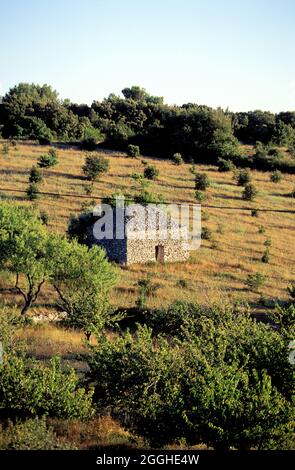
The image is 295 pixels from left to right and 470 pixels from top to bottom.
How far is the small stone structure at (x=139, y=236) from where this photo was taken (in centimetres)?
4265

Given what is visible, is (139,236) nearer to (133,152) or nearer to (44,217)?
(44,217)

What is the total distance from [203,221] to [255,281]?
46.6 ft

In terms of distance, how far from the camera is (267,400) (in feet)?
46.9

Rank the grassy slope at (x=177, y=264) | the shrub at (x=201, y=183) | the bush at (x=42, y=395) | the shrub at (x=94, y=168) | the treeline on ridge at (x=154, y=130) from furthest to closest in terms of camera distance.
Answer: the treeline on ridge at (x=154, y=130) → the shrub at (x=201, y=183) → the shrub at (x=94, y=168) → the grassy slope at (x=177, y=264) → the bush at (x=42, y=395)

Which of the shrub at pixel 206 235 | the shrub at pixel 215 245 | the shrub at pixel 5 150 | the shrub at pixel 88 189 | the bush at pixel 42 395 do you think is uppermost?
the shrub at pixel 5 150

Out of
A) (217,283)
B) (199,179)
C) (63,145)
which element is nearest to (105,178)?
(199,179)

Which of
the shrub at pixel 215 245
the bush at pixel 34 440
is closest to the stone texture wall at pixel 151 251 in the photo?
the shrub at pixel 215 245

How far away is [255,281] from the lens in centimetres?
3938

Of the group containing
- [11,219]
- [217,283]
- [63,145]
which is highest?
[63,145]

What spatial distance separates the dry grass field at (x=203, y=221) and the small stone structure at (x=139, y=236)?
1198 millimetres

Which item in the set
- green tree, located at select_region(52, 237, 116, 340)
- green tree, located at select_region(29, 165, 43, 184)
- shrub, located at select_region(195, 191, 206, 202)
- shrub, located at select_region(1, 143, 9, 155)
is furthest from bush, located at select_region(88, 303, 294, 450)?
shrub, located at select_region(1, 143, 9, 155)

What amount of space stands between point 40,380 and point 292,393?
752 cm

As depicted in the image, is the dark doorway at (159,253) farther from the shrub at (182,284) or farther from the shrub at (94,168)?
the shrub at (94,168)
